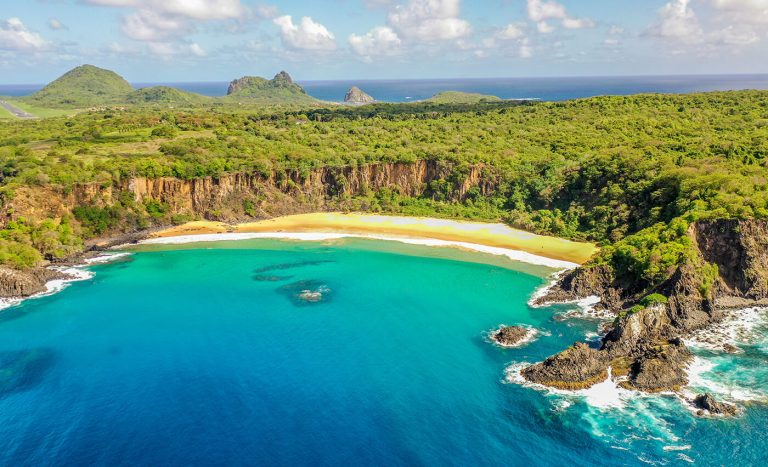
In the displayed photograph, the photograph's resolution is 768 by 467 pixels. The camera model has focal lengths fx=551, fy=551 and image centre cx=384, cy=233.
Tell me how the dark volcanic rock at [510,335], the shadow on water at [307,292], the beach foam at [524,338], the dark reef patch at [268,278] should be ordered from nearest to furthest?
the beach foam at [524,338] < the dark volcanic rock at [510,335] < the shadow on water at [307,292] < the dark reef patch at [268,278]

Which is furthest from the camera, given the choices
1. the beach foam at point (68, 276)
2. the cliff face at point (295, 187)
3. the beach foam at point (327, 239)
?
the cliff face at point (295, 187)

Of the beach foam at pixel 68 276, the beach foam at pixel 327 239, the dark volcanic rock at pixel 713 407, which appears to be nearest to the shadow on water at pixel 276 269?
the beach foam at pixel 327 239

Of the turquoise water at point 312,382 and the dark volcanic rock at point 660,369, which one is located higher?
the dark volcanic rock at point 660,369

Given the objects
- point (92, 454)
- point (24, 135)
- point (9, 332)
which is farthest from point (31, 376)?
point (24, 135)

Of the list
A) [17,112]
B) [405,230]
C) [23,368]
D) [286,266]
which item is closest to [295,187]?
[405,230]

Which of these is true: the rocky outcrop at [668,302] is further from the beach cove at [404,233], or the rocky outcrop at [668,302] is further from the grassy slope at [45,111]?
the grassy slope at [45,111]

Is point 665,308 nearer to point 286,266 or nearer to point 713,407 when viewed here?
point 713,407

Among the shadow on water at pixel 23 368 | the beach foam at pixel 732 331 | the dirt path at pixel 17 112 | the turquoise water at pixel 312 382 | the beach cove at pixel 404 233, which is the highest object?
the dirt path at pixel 17 112
